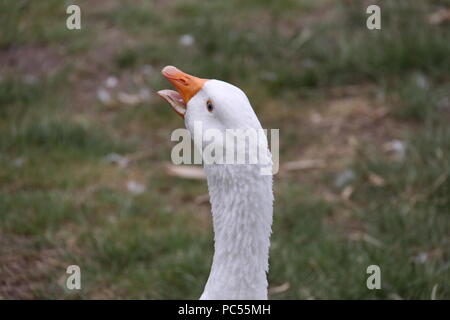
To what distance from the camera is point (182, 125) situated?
16.9 ft

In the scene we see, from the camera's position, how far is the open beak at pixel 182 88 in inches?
98.4

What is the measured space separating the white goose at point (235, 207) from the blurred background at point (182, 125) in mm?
1153

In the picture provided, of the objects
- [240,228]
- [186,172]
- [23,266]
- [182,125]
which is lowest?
[23,266]

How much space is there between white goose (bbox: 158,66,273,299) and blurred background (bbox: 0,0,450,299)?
3.78ft

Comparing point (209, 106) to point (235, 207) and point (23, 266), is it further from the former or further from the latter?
point (23, 266)

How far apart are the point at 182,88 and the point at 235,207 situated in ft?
1.56

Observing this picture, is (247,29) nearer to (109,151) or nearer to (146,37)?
(146,37)

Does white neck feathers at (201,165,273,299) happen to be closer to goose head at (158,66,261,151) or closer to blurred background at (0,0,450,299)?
goose head at (158,66,261,151)

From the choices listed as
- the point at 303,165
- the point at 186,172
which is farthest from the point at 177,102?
the point at 303,165

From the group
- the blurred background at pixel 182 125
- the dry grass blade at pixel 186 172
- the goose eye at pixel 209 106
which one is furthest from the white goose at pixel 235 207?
the dry grass blade at pixel 186 172

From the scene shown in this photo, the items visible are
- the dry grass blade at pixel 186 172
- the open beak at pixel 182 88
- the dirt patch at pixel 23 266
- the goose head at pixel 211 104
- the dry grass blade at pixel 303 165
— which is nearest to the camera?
the goose head at pixel 211 104

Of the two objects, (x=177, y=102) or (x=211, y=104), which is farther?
(x=177, y=102)

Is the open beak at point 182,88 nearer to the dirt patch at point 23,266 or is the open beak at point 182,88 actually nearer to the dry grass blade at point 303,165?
the dirt patch at point 23,266

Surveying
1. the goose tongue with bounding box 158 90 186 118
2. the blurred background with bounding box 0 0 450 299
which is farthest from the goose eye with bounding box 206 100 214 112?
the blurred background with bounding box 0 0 450 299
